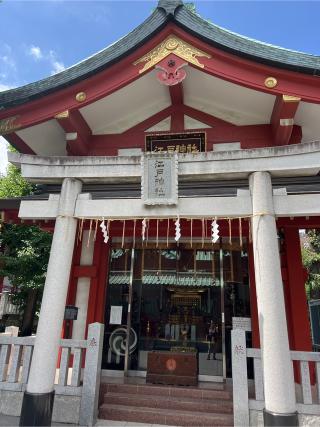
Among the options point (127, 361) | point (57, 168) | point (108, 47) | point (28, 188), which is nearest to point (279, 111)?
point (108, 47)

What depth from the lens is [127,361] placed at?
328 inches

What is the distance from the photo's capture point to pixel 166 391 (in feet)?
23.4

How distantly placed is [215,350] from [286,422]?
3.41 m

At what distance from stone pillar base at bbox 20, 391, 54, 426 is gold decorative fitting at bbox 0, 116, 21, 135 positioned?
16.6 feet

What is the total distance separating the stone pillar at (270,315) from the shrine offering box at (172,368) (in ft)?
8.87

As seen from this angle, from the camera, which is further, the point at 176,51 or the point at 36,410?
the point at 176,51

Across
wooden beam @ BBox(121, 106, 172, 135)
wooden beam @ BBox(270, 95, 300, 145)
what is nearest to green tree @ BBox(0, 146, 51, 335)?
wooden beam @ BBox(121, 106, 172, 135)

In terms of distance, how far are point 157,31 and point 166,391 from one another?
7567mm

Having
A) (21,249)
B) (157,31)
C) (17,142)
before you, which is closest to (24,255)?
(21,249)

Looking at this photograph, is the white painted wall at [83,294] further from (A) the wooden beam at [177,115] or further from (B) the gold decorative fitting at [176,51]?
(B) the gold decorative fitting at [176,51]

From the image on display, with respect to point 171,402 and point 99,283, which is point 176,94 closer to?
point 99,283

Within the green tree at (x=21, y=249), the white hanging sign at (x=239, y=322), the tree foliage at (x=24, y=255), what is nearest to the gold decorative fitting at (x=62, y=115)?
the white hanging sign at (x=239, y=322)

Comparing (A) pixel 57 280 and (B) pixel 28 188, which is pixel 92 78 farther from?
(B) pixel 28 188

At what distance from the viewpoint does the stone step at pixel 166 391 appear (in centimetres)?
691
